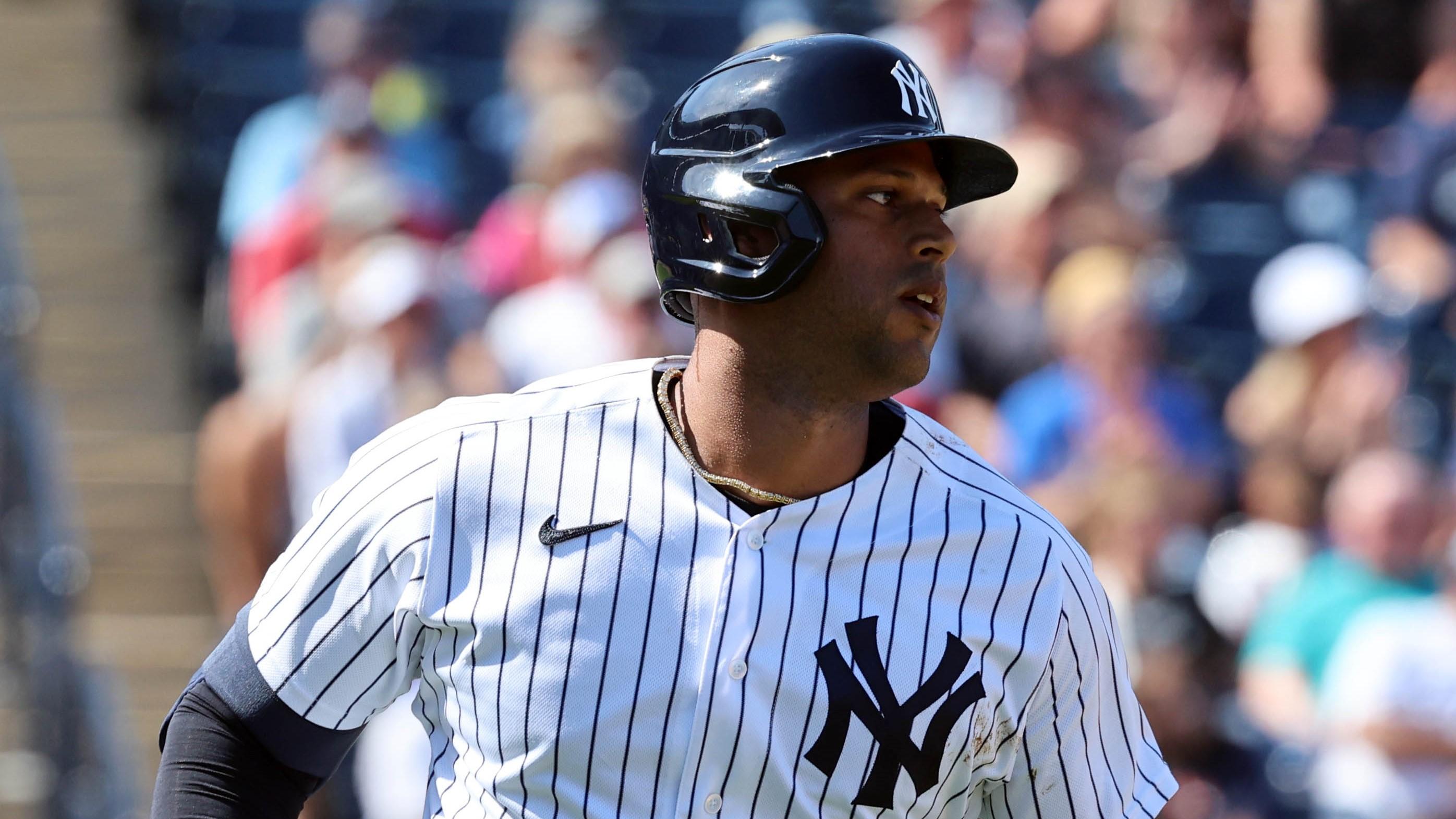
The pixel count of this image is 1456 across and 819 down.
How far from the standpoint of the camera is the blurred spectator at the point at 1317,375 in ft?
18.2

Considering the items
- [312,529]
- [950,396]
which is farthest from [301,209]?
[312,529]

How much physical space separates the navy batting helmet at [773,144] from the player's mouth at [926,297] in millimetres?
136

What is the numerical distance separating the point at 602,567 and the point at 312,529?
0.40m

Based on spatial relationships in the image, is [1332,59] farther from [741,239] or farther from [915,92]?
[741,239]

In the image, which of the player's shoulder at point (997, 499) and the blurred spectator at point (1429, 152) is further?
the blurred spectator at point (1429, 152)

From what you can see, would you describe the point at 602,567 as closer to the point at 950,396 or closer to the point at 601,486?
the point at 601,486

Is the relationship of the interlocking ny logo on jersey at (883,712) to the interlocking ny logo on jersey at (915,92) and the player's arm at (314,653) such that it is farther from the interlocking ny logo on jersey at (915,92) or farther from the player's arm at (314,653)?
the interlocking ny logo on jersey at (915,92)

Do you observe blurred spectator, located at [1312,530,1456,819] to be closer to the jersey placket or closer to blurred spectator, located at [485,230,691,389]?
blurred spectator, located at [485,230,691,389]

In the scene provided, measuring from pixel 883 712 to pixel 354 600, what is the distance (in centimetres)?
69

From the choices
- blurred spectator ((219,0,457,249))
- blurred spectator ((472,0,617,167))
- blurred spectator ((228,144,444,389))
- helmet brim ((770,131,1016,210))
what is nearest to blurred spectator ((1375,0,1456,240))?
blurred spectator ((472,0,617,167))

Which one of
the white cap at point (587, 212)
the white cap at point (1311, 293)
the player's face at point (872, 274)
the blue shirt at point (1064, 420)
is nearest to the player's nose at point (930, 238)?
the player's face at point (872, 274)

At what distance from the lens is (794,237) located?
2336 mm

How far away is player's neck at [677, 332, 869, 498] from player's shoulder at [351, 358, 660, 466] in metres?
0.11

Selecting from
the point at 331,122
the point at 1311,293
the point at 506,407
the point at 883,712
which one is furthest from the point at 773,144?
Answer: the point at 331,122
